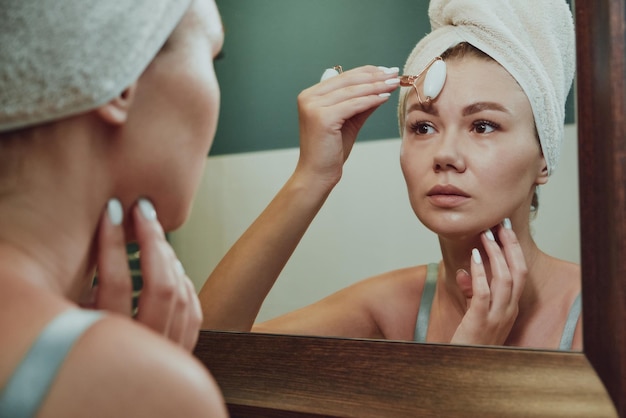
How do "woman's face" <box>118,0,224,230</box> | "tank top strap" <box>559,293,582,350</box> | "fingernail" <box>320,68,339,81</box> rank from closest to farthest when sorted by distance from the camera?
"woman's face" <box>118,0,224,230</box>, "tank top strap" <box>559,293,582,350</box>, "fingernail" <box>320,68,339,81</box>

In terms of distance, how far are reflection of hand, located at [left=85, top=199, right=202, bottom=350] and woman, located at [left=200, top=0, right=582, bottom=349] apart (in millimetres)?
236

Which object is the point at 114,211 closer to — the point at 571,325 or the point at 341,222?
the point at 341,222

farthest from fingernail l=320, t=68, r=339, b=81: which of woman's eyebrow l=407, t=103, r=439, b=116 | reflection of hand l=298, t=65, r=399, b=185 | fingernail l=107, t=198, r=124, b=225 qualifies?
fingernail l=107, t=198, r=124, b=225

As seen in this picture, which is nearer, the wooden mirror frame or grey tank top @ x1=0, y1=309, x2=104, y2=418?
grey tank top @ x1=0, y1=309, x2=104, y2=418

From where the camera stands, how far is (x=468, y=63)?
24.9 inches

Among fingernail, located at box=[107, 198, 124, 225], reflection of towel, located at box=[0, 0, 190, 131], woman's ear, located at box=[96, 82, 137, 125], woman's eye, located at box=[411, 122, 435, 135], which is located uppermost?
reflection of towel, located at box=[0, 0, 190, 131]

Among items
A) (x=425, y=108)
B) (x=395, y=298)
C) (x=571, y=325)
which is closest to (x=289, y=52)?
(x=425, y=108)

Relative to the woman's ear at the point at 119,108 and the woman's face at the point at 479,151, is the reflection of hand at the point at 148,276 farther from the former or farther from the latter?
the woman's face at the point at 479,151

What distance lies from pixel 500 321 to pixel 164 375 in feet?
1.21

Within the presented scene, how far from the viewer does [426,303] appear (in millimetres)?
689

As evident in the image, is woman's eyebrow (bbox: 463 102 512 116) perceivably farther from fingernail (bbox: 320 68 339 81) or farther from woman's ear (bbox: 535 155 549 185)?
fingernail (bbox: 320 68 339 81)

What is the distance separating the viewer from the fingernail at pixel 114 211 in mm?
506

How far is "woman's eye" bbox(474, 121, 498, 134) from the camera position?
0.62 metres

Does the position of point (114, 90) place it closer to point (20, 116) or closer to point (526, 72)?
point (20, 116)
